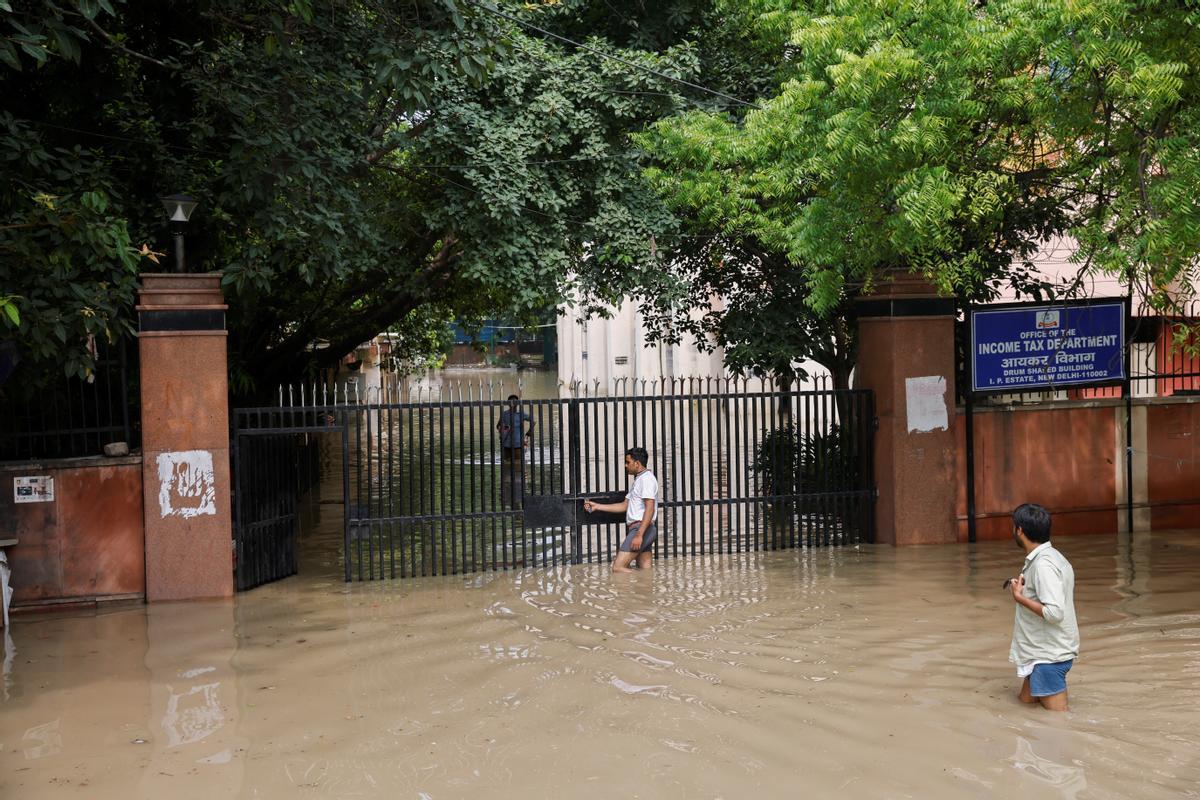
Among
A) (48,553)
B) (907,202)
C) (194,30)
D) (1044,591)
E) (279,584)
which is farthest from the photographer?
(194,30)

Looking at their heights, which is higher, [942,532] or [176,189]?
[176,189]

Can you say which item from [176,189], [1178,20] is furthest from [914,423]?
[176,189]

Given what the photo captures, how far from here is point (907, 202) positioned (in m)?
9.16

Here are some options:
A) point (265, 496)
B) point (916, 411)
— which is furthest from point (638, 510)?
point (265, 496)

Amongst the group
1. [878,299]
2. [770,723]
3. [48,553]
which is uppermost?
[878,299]

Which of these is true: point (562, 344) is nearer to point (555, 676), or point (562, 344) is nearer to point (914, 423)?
point (914, 423)

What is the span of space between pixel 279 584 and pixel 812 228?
631 cm

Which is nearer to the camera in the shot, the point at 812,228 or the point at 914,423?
the point at 812,228

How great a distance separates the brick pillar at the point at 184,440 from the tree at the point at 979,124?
5.65 m

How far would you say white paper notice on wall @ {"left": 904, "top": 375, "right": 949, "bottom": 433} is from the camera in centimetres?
1265

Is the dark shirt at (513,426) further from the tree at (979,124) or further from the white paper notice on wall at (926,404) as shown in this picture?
the white paper notice on wall at (926,404)

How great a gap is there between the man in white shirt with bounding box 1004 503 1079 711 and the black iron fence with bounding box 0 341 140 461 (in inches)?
300

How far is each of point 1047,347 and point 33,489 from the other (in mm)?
10490

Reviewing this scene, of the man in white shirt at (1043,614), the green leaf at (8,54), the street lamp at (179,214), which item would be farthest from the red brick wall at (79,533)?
the man in white shirt at (1043,614)
